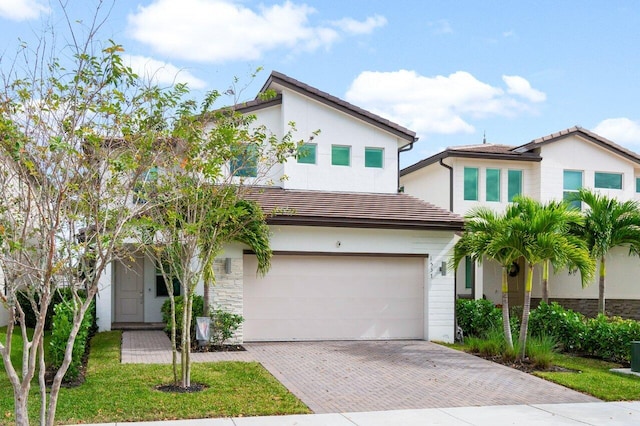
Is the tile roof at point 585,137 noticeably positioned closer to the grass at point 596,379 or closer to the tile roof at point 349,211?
the tile roof at point 349,211

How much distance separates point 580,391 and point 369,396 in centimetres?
400

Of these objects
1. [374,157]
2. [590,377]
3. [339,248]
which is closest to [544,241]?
[590,377]

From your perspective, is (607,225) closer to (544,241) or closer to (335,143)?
(544,241)

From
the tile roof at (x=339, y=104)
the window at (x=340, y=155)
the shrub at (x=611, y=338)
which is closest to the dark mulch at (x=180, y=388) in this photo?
the shrub at (x=611, y=338)

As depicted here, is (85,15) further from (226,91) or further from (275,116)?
(275,116)

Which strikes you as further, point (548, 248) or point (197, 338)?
point (197, 338)

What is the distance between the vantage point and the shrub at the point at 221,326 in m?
15.9

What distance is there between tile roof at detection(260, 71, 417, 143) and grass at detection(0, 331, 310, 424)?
30.7ft

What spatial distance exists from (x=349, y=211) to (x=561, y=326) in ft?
20.3

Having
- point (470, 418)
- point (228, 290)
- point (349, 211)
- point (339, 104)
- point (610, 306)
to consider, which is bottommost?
point (610, 306)

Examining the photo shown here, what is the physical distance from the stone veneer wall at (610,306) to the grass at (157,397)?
1544cm

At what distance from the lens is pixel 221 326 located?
1595 cm

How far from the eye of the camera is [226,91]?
40.3ft

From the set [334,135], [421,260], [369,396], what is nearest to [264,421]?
[369,396]
